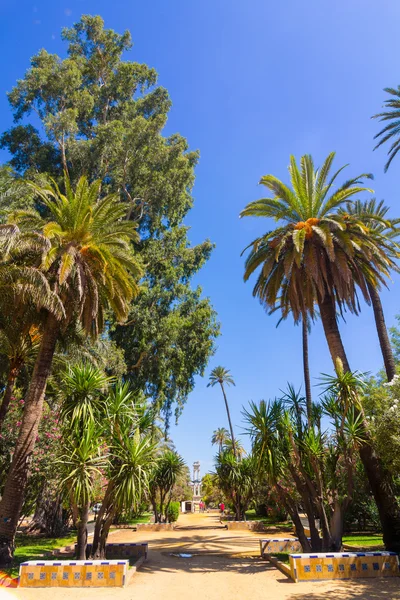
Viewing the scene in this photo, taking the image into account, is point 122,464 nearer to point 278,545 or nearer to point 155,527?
point 278,545

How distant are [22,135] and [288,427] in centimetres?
2750

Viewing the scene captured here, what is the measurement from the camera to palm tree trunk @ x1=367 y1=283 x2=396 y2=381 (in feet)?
59.5

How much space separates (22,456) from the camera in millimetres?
12453

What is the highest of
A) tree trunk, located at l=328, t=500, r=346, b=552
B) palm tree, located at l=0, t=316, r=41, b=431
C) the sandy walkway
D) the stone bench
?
palm tree, located at l=0, t=316, r=41, b=431

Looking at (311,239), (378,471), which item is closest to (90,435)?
(378,471)

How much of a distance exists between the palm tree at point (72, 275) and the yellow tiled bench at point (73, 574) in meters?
1.87

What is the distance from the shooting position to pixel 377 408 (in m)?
13.5

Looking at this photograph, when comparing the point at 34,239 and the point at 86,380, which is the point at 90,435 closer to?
the point at 86,380

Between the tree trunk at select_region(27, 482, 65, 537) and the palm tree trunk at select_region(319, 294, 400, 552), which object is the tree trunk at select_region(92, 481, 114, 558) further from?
the tree trunk at select_region(27, 482, 65, 537)

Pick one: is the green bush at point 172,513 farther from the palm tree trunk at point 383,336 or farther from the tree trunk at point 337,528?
the tree trunk at point 337,528

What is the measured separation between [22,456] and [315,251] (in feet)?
39.1

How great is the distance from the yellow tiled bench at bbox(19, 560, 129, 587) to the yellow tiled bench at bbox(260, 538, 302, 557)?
702 centimetres

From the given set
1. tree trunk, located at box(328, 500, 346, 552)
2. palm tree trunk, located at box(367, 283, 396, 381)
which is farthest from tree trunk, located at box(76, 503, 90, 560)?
palm tree trunk, located at box(367, 283, 396, 381)

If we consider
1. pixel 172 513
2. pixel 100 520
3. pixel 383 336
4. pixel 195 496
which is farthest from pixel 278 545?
pixel 195 496
